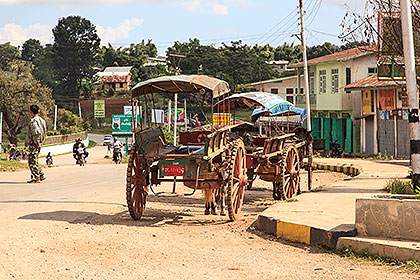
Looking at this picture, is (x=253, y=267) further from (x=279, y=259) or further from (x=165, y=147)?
(x=165, y=147)

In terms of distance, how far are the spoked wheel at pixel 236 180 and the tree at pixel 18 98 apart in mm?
55095

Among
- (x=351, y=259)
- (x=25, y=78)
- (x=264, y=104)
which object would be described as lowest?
(x=351, y=259)

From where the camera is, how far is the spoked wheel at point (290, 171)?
13.2 metres

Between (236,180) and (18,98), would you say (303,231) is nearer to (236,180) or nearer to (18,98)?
(236,180)

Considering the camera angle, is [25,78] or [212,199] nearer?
[212,199]

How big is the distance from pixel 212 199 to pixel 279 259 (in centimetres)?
376

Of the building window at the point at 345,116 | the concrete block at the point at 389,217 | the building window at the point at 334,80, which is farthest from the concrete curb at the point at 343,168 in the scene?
the building window at the point at 334,80

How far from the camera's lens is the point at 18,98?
64188mm

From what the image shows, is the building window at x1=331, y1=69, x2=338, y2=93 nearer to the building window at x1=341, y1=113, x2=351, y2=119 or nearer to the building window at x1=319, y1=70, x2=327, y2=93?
the building window at x1=319, y1=70, x2=327, y2=93

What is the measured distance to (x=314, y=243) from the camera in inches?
326

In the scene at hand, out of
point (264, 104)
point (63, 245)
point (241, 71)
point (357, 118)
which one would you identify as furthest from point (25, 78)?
point (63, 245)

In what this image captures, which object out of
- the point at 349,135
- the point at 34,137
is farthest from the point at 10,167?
the point at 349,135

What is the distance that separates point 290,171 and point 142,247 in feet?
22.0

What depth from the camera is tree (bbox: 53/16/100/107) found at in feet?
333
